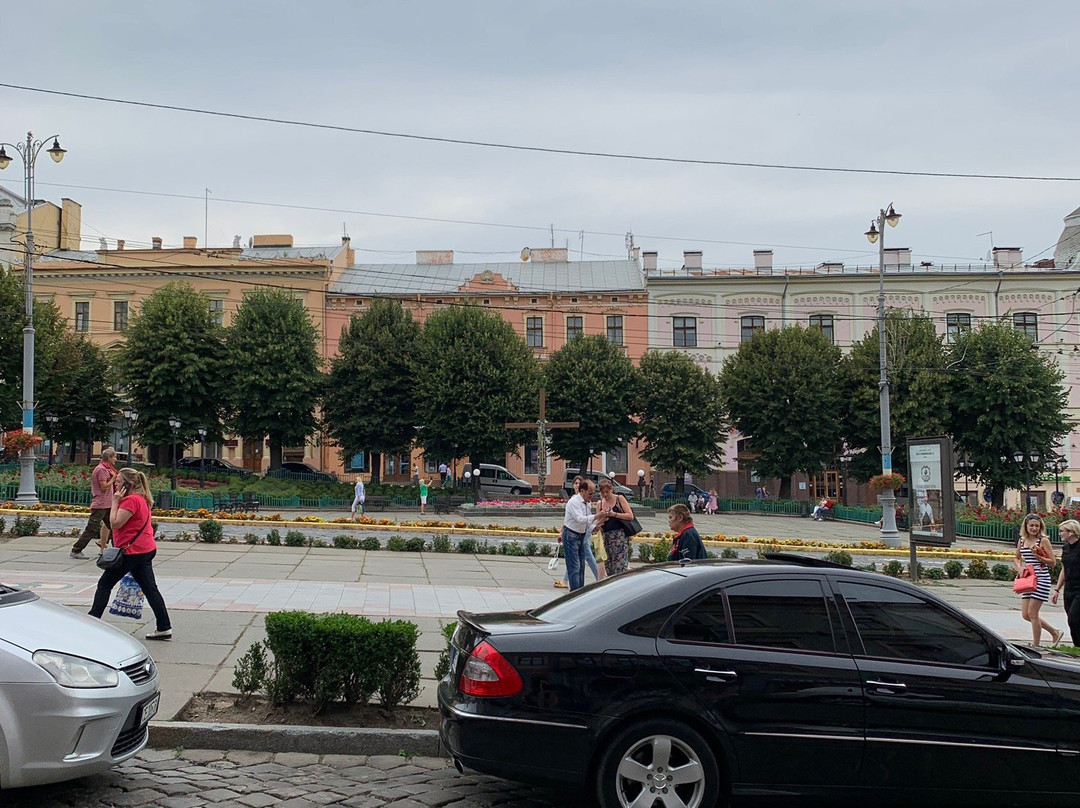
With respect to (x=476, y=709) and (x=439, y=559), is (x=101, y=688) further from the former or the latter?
(x=439, y=559)

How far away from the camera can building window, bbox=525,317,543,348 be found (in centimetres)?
6047

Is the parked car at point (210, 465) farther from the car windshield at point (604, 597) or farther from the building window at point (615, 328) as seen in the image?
the car windshield at point (604, 597)

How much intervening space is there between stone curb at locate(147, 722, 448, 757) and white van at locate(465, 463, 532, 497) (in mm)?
42967

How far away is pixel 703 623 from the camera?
561 centimetres

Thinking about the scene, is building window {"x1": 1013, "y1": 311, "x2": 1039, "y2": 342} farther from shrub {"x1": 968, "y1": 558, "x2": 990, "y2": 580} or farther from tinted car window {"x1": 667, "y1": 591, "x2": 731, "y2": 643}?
tinted car window {"x1": 667, "y1": 591, "x2": 731, "y2": 643}

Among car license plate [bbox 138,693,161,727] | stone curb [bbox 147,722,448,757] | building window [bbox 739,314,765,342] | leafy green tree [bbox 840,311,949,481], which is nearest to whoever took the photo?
car license plate [bbox 138,693,161,727]

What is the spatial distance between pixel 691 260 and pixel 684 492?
16.1 meters

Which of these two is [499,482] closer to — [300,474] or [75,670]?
[300,474]

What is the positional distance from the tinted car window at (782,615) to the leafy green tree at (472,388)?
42.6 m

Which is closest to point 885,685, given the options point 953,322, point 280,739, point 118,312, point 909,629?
point 909,629

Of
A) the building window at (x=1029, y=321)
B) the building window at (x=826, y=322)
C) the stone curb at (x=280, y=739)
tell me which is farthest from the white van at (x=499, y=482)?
the stone curb at (x=280, y=739)

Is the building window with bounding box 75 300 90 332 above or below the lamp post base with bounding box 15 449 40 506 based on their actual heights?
above

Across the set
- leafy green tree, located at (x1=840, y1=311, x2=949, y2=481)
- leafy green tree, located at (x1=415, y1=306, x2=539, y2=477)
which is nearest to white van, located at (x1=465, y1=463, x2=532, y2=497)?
leafy green tree, located at (x1=415, y1=306, x2=539, y2=477)

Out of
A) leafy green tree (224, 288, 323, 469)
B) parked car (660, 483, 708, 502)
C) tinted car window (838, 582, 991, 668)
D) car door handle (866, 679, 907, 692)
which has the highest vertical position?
leafy green tree (224, 288, 323, 469)
